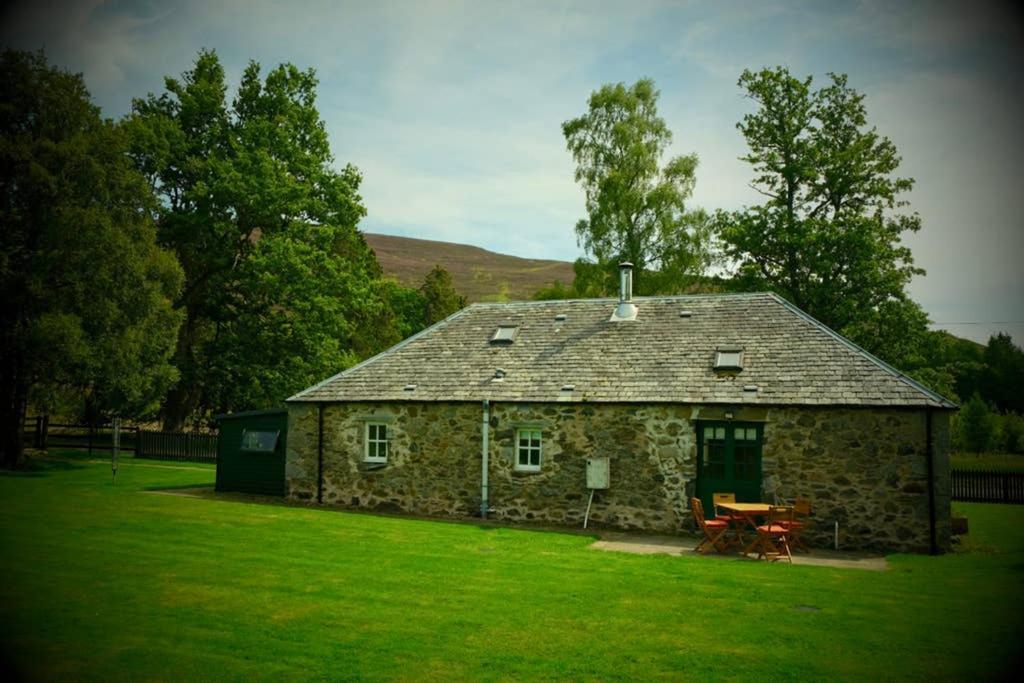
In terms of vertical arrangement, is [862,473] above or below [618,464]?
above

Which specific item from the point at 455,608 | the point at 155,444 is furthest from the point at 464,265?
the point at 455,608

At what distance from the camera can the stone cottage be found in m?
15.4

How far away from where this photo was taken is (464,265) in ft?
529

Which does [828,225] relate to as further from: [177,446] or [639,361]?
[177,446]

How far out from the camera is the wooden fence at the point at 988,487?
23969mm

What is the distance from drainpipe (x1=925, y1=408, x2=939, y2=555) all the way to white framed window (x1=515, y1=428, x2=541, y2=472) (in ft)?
27.7

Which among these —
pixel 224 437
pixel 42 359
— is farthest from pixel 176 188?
pixel 224 437

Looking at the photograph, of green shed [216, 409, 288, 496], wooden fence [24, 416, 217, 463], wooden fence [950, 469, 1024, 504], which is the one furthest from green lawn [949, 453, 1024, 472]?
wooden fence [24, 416, 217, 463]

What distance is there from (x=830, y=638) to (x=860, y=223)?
24.4 m

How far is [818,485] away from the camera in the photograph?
51.4ft

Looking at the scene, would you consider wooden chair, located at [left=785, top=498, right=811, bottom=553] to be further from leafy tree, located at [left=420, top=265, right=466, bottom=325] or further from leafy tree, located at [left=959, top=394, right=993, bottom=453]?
leafy tree, located at [left=420, top=265, right=466, bottom=325]

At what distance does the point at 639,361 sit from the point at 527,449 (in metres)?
3.60

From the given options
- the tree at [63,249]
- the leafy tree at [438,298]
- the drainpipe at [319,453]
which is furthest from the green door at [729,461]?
the leafy tree at [438,298]

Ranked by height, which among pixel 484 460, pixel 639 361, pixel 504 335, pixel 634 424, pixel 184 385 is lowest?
pixel 484 460
